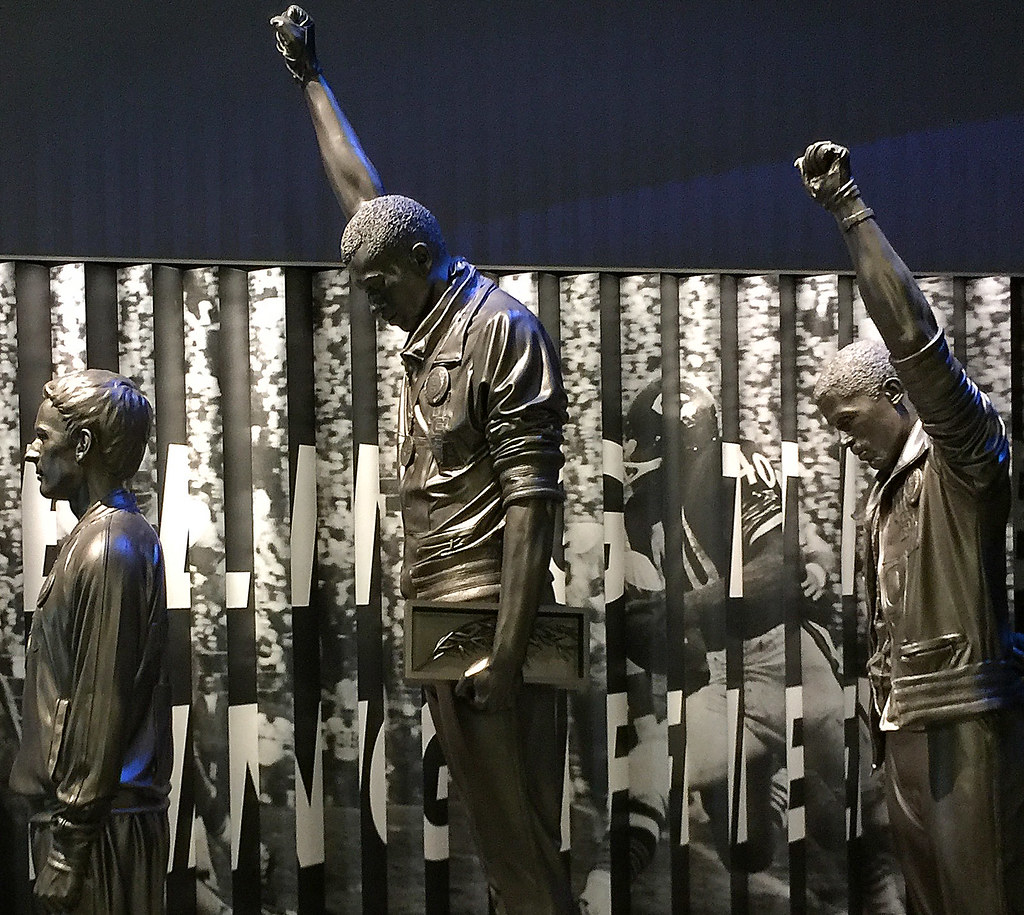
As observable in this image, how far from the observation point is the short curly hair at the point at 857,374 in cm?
308

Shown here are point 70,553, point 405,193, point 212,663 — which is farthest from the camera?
point 405,193

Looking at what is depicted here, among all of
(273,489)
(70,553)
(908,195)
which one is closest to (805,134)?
(908,195)

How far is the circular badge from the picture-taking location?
8.71 feet

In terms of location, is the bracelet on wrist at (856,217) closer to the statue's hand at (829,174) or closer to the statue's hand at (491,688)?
the statue's hand at (829,174)

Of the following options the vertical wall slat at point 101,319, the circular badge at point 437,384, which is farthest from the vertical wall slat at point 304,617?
the circular badge at point 437,384

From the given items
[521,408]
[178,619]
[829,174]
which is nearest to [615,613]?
[178,619]

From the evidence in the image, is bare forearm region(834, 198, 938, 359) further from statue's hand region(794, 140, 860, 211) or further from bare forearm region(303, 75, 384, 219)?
bare forearm region(303, 75, 384, 219)

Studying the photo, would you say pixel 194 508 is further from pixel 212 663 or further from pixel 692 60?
pixel 692 60

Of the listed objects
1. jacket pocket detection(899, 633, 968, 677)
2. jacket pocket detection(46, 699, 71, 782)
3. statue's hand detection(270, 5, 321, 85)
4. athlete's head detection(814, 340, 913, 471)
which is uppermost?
statue's hand detection(270, 5, 321, 85)

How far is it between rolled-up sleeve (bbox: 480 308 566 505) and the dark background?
189 cm

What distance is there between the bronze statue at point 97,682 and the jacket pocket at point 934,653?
5.38 ft

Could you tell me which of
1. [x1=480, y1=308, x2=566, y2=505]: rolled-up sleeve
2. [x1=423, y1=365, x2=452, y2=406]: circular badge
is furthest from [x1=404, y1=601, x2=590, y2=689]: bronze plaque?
[x1=423, y1=365, x2=452, y2=406]: circular badge

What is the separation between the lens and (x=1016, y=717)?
2895mm

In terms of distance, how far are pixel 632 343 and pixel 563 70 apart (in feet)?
3.22
